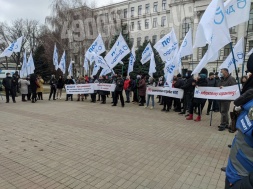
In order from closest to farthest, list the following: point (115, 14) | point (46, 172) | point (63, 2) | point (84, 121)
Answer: point (46, 172), point (84, 121), point (63, 2), point (115, 14)

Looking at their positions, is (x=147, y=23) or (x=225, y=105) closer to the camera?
(x=225, y=105)

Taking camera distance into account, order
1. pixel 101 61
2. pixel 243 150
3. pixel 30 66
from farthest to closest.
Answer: pixel 30 66, pixel 101 61, pixel 243 150

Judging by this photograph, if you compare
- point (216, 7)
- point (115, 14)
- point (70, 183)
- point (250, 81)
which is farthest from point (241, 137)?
point (115, 14)

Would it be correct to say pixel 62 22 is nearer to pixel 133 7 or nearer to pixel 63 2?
pixel 63 2

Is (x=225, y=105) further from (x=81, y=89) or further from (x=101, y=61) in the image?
(x=81, y=89)

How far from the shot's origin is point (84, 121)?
28.2 feet

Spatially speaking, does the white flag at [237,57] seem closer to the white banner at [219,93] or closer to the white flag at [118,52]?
the white banner at [219,93]

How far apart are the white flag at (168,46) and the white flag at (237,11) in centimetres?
599

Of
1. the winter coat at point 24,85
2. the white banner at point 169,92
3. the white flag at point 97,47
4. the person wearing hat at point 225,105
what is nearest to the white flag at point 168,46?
the white banner at point 169,92

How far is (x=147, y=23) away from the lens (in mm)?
66438

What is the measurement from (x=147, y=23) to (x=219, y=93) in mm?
62300

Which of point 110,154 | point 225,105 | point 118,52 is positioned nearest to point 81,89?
point 118,52

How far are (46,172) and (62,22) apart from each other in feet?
104

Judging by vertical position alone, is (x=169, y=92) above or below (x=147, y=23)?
below
